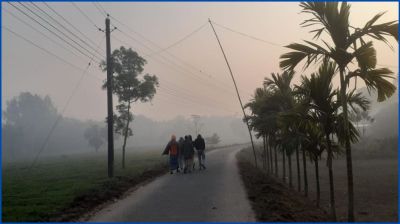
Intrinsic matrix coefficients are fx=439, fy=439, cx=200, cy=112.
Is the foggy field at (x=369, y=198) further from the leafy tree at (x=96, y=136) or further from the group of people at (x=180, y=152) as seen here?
the leafy tree at (x=96, y=136)

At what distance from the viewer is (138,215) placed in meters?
10.9

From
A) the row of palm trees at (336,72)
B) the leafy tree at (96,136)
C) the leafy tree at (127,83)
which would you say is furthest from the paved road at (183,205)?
the leafy tree at (96,136)

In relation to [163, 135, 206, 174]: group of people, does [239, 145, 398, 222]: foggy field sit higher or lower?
lower

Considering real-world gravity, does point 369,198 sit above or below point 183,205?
below

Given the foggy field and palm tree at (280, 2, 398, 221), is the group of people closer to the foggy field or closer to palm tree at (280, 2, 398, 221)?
the foggy field

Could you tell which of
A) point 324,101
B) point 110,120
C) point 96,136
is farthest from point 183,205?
point 96,136

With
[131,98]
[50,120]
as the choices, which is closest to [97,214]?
[131,98]

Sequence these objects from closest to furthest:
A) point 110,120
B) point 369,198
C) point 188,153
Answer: point 369,198 < point 110,120 < point 188,153

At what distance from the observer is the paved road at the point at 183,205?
10594 mm

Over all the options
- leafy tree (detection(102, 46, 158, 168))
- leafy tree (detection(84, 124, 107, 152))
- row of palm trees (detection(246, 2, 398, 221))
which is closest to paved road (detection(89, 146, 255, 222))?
row of palm trees (detection(246, 2, 398, 221))

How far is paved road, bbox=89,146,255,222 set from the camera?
10594 millimetres

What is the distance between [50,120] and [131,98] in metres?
141

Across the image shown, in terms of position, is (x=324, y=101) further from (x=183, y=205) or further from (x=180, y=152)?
(x=180, y=152)

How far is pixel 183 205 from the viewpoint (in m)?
12.4
